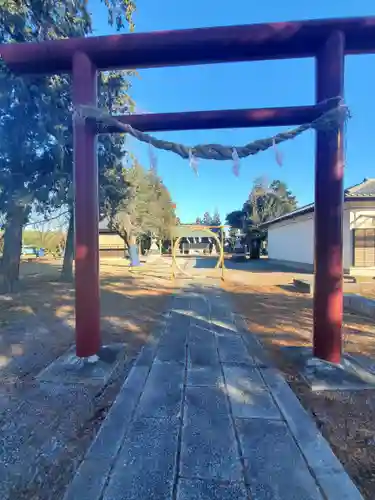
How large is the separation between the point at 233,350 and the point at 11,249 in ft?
23.4

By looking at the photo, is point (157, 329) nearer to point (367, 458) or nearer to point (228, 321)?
point (228, 321)

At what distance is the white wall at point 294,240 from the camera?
15812 mm

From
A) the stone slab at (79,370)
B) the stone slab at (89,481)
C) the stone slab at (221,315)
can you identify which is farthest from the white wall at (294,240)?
the stone slab at (89,481)

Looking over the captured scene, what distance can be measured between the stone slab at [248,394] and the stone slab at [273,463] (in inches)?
4.8

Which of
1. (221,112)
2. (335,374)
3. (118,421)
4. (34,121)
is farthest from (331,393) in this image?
(34,121)

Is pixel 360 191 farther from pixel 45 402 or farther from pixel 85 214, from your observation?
pixel 45 402

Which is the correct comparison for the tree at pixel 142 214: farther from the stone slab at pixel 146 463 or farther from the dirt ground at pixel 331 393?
the stone slab at pixel 146 463

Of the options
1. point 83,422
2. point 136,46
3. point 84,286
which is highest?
point 136,46

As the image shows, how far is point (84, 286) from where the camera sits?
3.46 metres

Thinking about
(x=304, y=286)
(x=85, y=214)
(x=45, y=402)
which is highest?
(x=85, y=214)

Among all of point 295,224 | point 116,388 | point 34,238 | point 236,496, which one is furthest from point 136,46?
point 34,238

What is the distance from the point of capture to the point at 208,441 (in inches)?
84.4

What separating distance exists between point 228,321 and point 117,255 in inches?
1142

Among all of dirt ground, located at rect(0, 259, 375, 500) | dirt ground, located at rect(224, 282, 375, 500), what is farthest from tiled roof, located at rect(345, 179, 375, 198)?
dirt ground, located at rect(0, 259, 375, 500)
